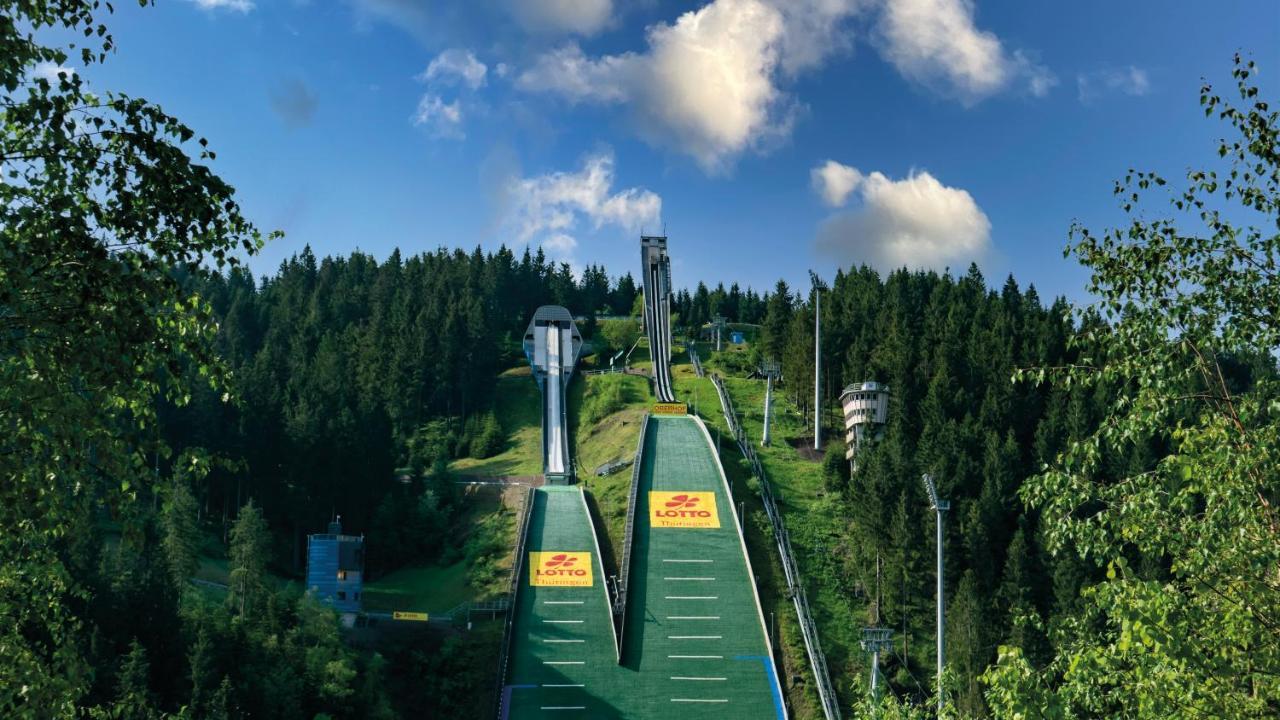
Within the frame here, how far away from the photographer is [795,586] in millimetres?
49125

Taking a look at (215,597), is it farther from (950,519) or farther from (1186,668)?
(1186,668)

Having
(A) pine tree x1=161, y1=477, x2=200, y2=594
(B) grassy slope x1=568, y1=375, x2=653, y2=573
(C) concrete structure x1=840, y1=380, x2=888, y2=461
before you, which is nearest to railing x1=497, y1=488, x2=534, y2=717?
(B) grassy slope x1=568, y1=375, x2=653, y2=573

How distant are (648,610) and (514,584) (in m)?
6.54

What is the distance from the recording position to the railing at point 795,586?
41656 millimetres

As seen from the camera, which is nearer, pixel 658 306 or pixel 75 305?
pixel 75 305

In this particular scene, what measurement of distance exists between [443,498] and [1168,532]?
5712 centimetres

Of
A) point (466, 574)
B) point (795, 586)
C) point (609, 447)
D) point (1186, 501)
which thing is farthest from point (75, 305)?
point (609, 447)

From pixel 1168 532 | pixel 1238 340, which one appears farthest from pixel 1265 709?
pixel 1238 340

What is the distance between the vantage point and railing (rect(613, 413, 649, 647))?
157 ft

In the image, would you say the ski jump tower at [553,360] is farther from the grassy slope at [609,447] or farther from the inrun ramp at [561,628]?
the inrun ramp at [561,628]

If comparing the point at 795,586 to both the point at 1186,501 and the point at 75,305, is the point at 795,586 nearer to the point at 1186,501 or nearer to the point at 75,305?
the point at 1186,501

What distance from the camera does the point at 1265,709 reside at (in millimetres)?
9914

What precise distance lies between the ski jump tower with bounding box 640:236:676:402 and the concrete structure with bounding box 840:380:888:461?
73.9ft

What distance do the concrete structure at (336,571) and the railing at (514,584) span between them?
6.58 meters
